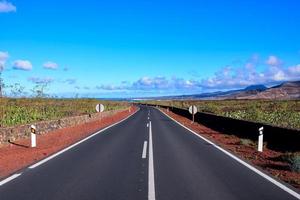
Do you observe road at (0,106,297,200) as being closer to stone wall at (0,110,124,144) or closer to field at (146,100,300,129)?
stone wall at (0,110,124,144)

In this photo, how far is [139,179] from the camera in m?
10.3

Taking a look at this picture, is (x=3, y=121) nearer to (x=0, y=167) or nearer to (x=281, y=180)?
(x=0, y=167)

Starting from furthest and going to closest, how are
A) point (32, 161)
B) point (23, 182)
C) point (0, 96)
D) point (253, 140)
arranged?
point (0, 96) < point (253, 140) < point (32, 161) < point (23, 182)

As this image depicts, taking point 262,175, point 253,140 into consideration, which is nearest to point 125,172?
point 262,175

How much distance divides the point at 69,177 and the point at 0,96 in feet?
190

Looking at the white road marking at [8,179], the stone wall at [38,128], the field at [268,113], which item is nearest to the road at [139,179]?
the white road marking at [8,179]

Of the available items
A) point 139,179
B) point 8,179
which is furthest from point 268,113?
point 8,179

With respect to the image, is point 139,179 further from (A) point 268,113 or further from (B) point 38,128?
(A) point 268,113

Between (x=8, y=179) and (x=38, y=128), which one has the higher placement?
(x=38, y=128)

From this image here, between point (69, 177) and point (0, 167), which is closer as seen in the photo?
point (69, 177)

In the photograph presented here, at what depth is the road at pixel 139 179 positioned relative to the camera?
27.8ft

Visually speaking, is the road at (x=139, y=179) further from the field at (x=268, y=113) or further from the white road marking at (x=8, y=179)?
the field at (x=268, y=113)

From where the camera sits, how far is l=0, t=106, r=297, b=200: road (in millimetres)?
8471

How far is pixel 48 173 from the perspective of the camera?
1114cm
